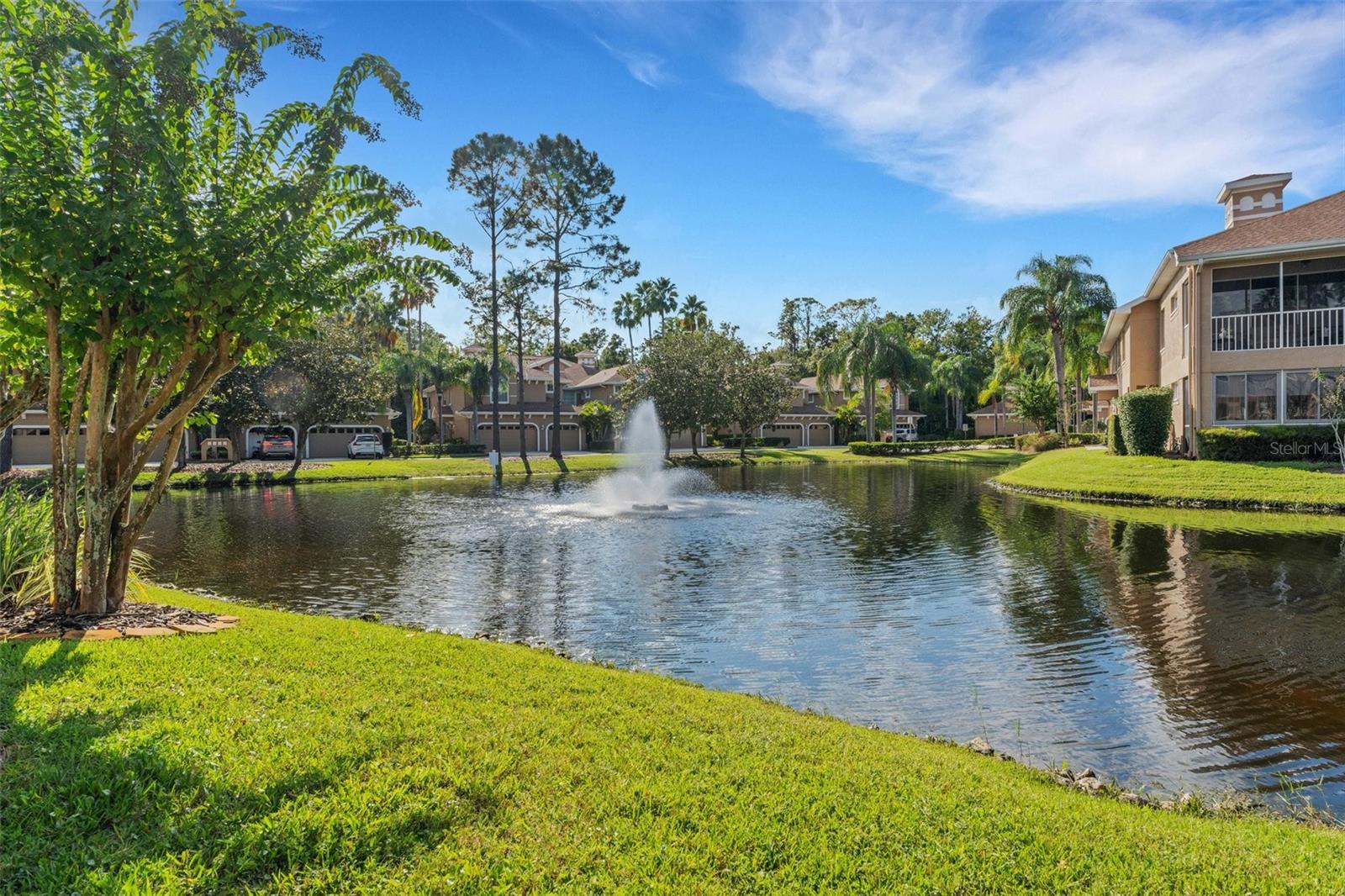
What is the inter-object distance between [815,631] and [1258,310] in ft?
81.0

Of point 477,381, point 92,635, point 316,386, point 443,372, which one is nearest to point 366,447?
point 443,372

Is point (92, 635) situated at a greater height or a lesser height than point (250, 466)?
lesser

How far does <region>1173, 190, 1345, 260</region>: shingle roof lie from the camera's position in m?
24.6

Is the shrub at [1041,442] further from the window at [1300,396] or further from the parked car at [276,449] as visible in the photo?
the parked car at [276,449]

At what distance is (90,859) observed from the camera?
3355mm

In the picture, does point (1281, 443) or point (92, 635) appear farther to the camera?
point (1281, 443)

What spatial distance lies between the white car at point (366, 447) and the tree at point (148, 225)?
4742cm

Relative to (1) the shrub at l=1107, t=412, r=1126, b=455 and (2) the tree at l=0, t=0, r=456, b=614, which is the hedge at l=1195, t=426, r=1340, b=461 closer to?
(1) the shrub at l=1107, t=412, r=1126, b=455

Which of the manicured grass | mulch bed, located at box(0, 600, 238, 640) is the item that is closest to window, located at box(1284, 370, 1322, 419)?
the manicured grass

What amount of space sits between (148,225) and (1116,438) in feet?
109

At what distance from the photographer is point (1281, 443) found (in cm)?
2489

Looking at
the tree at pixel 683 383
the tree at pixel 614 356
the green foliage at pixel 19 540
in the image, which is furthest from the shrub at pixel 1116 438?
the tree at pixel 614 356

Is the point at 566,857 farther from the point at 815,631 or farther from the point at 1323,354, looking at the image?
the point at 1323,354

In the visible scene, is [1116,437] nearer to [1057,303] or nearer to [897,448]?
[1057,303]
